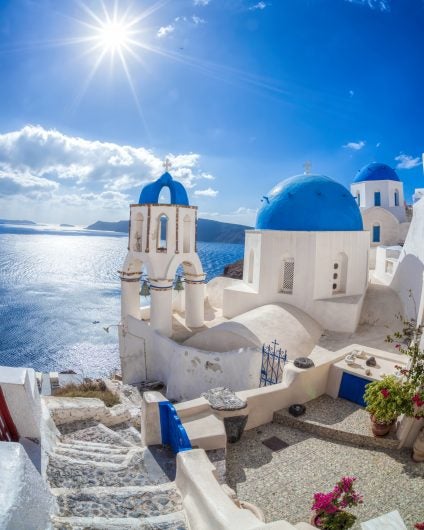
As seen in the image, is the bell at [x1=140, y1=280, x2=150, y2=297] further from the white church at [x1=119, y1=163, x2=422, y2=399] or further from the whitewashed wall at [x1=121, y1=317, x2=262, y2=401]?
the whitewashed wall at [x1=121, y1=317, x2=262, y2=401]

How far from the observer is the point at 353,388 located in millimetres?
8398

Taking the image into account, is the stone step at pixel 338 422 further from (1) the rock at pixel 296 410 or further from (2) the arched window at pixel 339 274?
(2) the arched window at pixel 339 274

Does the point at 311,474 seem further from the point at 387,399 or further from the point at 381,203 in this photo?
the point at 381,203

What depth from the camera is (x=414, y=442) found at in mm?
6555

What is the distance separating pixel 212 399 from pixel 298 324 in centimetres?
698

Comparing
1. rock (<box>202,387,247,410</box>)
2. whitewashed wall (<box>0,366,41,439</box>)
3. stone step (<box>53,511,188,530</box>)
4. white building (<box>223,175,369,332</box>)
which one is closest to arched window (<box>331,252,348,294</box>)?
white building (<box>223,175,369,332</box>)

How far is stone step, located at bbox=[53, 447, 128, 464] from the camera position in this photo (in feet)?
19.5

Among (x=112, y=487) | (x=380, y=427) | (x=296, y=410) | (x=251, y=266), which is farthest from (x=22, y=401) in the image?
(x=251, y=266)

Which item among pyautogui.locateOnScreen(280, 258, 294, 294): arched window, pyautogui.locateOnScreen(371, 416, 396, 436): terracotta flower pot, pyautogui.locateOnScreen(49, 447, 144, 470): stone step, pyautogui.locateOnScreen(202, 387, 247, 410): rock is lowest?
pyautogui.locateOnScreen(49, 447, 144, 470): stone step

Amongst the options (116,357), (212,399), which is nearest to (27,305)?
(116,357)

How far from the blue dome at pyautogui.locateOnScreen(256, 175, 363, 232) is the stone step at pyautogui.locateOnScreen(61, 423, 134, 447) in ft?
34.1

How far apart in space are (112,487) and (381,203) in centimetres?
2656

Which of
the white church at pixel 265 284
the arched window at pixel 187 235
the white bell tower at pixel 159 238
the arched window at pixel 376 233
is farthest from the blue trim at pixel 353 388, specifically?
the arched window at pixel 376 233

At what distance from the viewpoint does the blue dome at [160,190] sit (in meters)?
14.6
